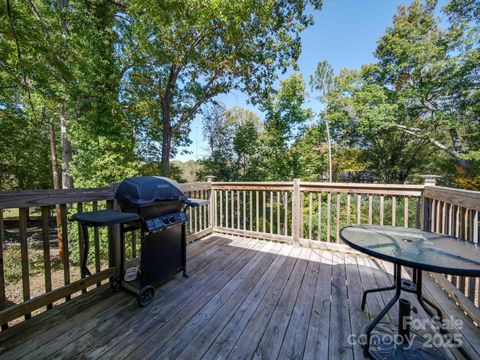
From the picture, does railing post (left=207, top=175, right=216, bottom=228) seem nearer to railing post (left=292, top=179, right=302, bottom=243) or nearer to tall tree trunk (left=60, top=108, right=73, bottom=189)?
railing post (left=292, top=179, right=302, bottom=243)

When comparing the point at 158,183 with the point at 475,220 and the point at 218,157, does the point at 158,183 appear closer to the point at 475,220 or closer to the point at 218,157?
the point at 475,220

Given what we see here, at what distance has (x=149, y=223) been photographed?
6.02ft

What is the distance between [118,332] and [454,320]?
101 inches

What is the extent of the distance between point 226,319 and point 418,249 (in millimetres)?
1435

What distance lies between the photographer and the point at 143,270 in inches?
73.9

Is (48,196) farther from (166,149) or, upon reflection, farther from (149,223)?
(166,149)

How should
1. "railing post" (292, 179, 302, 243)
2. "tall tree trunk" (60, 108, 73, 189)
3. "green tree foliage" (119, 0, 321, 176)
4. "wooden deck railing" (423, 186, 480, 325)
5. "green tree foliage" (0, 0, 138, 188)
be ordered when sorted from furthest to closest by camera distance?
"tall tree trunk" (60, 108, 73, 189) < "green tree foliage" (119, 0, 321, 176) < "green tree foliage" (0, 0, 138, 188) < "railing post" (292, 179, 302, 243) < "wooden deck railing" (423, 186, 480, 325)

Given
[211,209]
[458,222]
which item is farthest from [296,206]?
[458,222]

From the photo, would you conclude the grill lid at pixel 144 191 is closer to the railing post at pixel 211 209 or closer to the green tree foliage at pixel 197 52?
the railing post at pixel 211 209

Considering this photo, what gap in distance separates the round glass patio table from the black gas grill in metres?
1.55

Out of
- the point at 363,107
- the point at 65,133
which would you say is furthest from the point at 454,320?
the point at 363,107

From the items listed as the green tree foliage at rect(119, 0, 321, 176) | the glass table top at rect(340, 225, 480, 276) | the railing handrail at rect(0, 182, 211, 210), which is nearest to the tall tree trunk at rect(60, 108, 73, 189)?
the green tree foliage at rect(119, 0, 321, 176)

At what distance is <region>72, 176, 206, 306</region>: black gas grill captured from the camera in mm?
1785

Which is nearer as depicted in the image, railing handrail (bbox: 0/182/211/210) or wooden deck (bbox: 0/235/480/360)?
wooden deck (bbox: 0/235/480/360)
